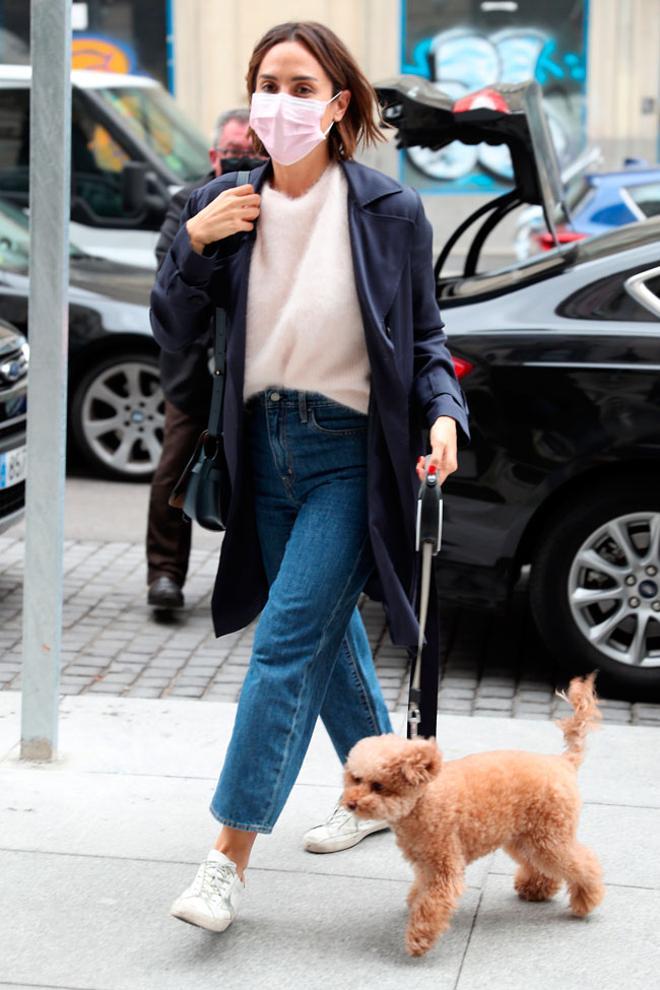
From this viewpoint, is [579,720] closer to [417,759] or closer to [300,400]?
[417,759]

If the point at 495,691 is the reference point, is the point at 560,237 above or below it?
above

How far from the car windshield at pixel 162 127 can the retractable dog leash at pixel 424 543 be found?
27.7 ft

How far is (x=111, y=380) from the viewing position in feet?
30.2

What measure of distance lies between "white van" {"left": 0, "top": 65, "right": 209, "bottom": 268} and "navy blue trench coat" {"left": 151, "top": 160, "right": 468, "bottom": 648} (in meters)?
6.75

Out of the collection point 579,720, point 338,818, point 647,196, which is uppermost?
point 647,196

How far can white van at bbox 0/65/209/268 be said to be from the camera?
10.8 metres

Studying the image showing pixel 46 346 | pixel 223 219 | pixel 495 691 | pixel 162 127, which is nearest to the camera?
pixel 223 219

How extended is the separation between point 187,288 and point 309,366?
12.3 inches

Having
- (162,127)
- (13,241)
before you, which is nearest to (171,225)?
(13,241)

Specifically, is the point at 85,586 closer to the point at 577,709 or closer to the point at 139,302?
the point at 139,302

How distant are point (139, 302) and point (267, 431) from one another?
5.85 metres

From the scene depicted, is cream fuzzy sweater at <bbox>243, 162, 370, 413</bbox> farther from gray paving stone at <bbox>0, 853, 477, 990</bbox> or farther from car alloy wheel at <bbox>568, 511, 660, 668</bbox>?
car alloy wheel at <bbox>568, 511, 660, 668</bbox>

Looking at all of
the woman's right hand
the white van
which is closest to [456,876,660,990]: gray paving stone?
the woman's right hand

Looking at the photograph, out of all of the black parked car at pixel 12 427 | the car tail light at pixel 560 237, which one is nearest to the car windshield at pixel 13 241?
the black parked car at pixel 12 427
